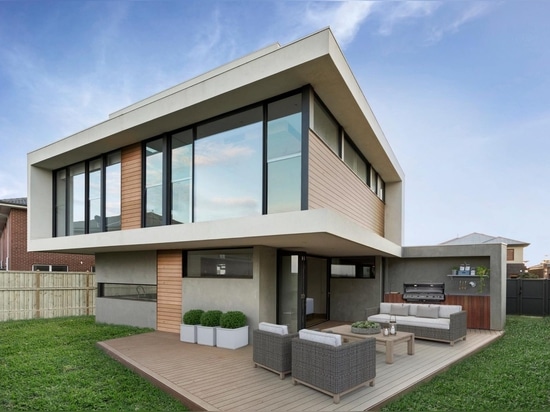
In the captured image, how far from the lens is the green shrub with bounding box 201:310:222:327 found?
8289 millimetres

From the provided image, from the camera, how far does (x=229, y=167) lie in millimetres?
7867

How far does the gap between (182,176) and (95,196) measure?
162 inches

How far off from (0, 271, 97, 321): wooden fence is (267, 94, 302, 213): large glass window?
1137cm

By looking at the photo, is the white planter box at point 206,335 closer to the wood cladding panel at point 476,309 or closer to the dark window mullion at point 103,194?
the dark window mullion at point 103,194

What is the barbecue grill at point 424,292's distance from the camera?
11781mm

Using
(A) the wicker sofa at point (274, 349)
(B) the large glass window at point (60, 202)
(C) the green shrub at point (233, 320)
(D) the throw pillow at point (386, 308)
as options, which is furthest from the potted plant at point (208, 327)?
(B) the large glass window at point (60, 202)

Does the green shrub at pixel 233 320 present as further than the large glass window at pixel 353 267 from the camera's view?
No

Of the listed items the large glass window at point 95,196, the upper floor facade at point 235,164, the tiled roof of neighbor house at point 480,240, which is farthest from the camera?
the tiled roof of neighbor house at point 480,240

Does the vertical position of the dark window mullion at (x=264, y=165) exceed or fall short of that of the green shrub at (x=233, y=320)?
it exceeds it

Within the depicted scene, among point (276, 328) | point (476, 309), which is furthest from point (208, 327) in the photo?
point (476, 309)

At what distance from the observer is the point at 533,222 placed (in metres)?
18.8

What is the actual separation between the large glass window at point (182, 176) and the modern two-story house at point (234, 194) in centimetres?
5

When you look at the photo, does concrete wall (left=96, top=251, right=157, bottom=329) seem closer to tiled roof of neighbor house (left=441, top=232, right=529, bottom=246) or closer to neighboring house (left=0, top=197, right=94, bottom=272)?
neighboring house (left=0, top=197, right=94, bottom=272)

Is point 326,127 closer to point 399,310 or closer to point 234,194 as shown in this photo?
point 234,194
